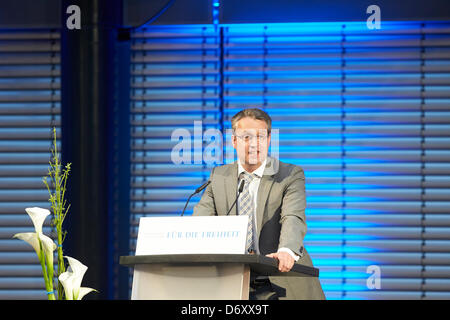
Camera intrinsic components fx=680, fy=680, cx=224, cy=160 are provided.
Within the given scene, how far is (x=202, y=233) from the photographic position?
3.08 metres

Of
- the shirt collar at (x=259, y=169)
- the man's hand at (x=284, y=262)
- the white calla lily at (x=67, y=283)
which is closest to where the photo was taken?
the white calla lily at (x=67, y=283)

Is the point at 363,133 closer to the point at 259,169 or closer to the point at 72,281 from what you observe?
the point at 259,169

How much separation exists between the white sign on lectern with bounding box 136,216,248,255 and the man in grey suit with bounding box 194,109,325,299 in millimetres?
852

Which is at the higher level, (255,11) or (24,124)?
(255,11)

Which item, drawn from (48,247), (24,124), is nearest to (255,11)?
(24,124)

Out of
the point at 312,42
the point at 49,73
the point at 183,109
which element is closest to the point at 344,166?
the point at 312,42

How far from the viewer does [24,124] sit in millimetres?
6281

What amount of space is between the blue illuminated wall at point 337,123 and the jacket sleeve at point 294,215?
6.32 feet

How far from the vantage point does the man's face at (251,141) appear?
409cm

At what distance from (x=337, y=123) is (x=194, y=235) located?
130 inches

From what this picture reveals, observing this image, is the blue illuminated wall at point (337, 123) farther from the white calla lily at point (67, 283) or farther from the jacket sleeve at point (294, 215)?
the white calla lily at point (67, 283)

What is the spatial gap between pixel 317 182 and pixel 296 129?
20.2 inches

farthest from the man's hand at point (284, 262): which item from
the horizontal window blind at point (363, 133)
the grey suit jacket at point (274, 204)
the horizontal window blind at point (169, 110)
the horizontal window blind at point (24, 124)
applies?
the horizontal window blind at point (24, 124)

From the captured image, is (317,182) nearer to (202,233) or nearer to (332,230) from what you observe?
(332,230)
